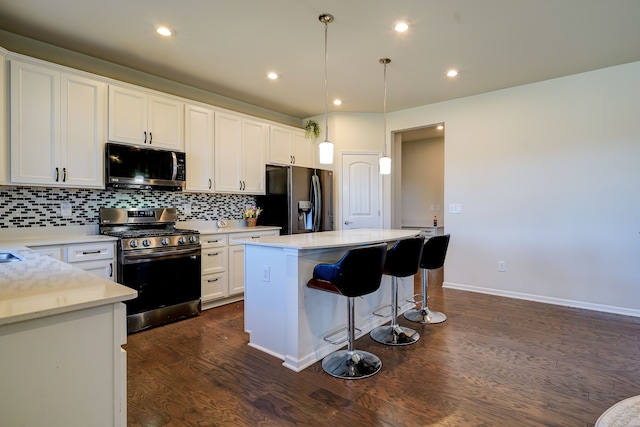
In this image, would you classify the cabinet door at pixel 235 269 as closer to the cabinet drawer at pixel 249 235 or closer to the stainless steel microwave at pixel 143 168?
the cabinet drawer at pixel 249 235

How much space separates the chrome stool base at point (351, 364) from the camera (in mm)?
2277

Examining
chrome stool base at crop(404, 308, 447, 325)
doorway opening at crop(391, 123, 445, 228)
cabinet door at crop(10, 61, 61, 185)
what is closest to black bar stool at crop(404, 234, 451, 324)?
chrome stool base at crop(404, 308, 447, 325)

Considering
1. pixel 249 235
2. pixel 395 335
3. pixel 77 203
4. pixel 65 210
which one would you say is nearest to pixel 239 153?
pixel 249 235

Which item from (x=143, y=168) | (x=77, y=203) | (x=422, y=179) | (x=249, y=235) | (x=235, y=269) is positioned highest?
(x=422, y=179)

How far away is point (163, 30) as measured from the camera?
2.84 m

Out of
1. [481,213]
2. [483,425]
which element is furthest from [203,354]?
[481,213]

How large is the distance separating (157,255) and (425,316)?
2737mm

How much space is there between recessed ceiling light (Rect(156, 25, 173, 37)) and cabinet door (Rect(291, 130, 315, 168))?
2409 millimetres

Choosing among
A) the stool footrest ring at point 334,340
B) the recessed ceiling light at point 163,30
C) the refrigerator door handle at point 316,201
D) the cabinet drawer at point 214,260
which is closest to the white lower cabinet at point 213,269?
the cabinet drawer at point 214,260

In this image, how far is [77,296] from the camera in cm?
111

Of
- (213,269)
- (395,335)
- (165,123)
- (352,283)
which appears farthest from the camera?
(213,269)

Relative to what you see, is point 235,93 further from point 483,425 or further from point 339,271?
point 483,425

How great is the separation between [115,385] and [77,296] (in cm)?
35

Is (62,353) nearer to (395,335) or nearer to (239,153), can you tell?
(395,335)
